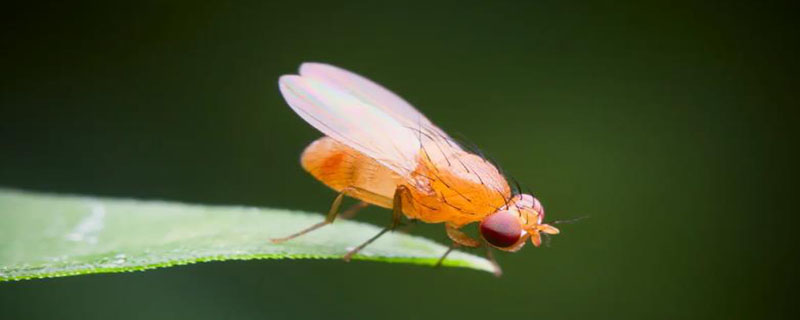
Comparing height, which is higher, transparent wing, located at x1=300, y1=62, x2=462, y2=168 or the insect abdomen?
transparent wing, located at x1=300, y1=62, x2=462, y2=168

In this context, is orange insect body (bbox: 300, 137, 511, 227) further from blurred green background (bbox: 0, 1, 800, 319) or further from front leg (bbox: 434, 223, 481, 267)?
blurred green background (bbox: 0, 1, 800, 319)

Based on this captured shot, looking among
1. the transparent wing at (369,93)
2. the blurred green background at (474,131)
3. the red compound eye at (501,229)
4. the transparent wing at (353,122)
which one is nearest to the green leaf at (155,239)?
the red compound eye at (501,229)

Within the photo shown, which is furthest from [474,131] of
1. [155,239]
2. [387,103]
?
[155,239]

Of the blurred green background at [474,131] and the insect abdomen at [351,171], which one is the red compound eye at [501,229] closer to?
the insect abdomen at [351,171]

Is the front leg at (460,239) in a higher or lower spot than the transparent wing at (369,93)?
lower

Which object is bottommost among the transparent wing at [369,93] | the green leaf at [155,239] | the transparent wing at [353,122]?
the green leaf at [155,239]

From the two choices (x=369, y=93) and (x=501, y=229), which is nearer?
(x=501, y=229)

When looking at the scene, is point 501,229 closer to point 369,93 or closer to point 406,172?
point 406,172

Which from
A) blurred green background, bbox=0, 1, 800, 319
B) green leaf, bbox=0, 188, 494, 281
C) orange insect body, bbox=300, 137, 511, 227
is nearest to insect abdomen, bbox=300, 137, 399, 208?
orange insect body, bbox=300, 137, 511, 227
